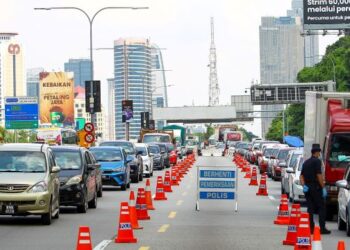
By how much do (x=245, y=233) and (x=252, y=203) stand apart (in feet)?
35.7

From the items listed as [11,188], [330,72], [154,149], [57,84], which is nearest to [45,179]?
[11,188]

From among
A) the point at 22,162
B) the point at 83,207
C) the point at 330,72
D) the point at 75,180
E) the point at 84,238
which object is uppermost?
the point at 330,72

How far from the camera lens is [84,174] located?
87.9ft

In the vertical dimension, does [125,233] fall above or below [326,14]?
below

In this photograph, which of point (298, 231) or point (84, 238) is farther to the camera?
point (298, 231)

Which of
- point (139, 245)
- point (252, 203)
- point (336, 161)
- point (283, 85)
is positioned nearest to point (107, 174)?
point (252, 203)

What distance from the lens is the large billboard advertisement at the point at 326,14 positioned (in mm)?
79438

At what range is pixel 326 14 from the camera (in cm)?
8038

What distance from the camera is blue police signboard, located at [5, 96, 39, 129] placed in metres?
77.7

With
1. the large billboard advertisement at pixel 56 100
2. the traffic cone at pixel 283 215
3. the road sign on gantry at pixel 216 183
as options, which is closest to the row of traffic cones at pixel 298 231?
the traffic cone at pixel 283 215

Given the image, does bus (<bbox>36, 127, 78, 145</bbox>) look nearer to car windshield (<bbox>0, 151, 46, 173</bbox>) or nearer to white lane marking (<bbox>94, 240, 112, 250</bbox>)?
car windshield (<bbox>0, 151, 46, 173</bbox>)

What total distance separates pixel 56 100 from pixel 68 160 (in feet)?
544

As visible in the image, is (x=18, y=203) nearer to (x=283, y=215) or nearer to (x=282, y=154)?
(x=283, y=215)

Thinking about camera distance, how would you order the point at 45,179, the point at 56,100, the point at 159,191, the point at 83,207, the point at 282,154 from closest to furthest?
1. the point at 45,179
2. the point at 83,207
3. the point at 159,191
4. the point at 282,154
5. the point at 56,100
